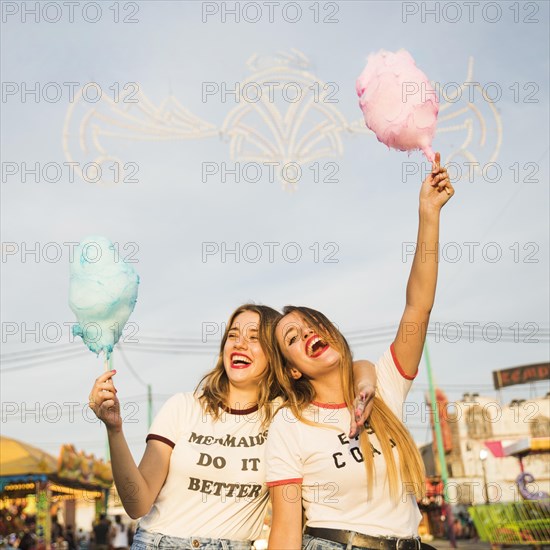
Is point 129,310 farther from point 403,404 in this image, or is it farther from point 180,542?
point 403,404

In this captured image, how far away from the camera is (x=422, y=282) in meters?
3.01

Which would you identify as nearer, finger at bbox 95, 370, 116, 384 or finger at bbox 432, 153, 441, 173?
finger at bbox 95, 370, 116, 384

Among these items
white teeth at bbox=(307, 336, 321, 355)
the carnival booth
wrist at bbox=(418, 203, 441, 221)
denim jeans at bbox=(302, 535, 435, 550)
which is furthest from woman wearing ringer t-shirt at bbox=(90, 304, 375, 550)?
the carnival booth

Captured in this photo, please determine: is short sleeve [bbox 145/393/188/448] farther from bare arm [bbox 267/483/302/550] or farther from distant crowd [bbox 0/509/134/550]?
distant crowd [bbox 0/509/134/550]

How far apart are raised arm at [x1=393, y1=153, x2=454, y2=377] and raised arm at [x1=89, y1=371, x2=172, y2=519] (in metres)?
1.17

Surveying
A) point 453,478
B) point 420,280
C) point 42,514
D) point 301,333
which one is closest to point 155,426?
point 301,333

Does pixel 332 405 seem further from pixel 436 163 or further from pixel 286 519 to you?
pixel 436 163

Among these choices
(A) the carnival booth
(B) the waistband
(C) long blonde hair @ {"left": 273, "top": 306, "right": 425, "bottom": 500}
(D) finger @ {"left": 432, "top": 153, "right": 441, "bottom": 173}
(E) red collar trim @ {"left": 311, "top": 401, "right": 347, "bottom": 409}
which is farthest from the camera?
(A) the carnival booth

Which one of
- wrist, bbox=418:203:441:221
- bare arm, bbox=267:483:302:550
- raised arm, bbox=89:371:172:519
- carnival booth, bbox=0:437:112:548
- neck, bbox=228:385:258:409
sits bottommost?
carnival booth, bbox=0:437:112:548

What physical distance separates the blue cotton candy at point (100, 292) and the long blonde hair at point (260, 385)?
49cm

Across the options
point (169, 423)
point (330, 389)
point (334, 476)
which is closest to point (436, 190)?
point (330, 389)

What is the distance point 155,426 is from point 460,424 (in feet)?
145

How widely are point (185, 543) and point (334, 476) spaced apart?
77 cm

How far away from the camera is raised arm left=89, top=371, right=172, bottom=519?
9.44 ft
